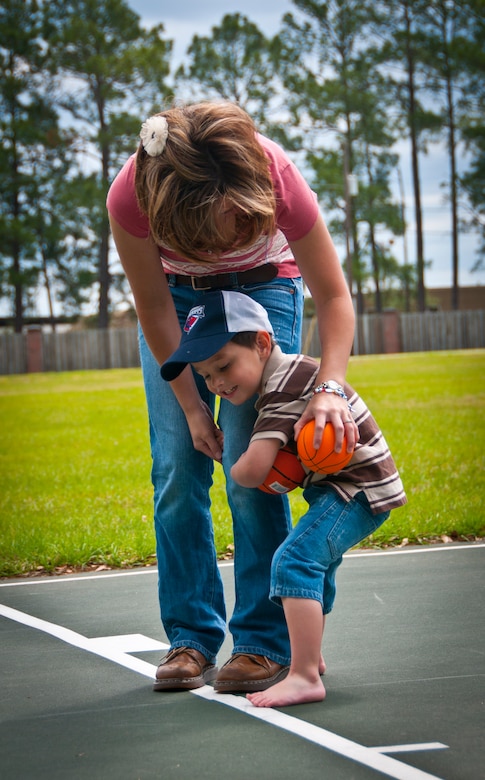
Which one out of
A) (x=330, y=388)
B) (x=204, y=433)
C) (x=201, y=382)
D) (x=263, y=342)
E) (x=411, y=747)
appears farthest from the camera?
(x=201, y=382)

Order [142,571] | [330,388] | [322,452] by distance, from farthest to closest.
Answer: [142,571]
[330,388]
[322,452]

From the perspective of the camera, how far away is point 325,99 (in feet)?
138

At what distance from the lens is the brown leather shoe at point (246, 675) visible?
11.0 ft

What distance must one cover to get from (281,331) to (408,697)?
1263 mm

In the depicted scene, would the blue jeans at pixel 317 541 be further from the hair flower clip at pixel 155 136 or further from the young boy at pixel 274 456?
the hair flower clip at pixel 155 136

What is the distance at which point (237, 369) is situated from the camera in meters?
3.27

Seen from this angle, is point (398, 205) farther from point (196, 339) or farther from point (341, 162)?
point (196, 339)

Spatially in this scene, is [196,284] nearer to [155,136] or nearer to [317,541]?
[155,136]

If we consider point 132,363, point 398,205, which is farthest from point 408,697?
point 398,205

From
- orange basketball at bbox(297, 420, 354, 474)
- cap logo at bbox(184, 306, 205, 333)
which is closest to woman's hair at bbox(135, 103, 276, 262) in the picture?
cap logo at bbox(184, 306, 205, 333)

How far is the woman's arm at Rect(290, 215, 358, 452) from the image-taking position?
317 cm

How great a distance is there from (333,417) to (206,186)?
807 millimetres

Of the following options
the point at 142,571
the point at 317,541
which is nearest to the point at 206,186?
the point at 317,541

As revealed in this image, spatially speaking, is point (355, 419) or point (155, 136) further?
point (355, 419)
